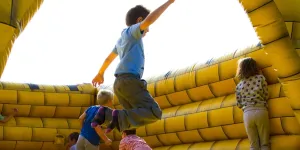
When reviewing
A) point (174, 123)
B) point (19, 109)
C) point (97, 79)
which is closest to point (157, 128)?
point (174, 123)

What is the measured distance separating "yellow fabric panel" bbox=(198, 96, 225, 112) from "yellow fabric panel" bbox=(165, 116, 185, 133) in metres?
0.22

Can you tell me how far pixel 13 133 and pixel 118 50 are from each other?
2.27 m

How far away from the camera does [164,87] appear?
151 inches

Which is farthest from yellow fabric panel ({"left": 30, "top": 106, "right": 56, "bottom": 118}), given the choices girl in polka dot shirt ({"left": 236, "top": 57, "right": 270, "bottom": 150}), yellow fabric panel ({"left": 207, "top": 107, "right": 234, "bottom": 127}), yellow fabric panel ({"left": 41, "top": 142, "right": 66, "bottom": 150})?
girl in polka dot shirt ({"left": 236, "top": 57, "right": 270, "bottom": 150})

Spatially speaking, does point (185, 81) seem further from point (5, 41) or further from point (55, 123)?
point (5, 41)

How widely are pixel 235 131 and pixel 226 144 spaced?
0.12 meters

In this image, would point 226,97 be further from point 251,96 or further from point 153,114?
point 153,114

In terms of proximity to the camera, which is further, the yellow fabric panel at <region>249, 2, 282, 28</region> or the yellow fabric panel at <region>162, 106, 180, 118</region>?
the yellow fabric panel at <region>162, 106, 180, 118</region>

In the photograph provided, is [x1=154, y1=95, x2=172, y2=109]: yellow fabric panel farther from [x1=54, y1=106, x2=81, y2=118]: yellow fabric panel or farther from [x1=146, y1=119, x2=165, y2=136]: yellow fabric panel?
[x1=54, y1=106, x2=81, y2=118]: yellow fabric panel

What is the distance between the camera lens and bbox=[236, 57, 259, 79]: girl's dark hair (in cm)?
285

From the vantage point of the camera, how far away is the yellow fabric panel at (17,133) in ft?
13.0

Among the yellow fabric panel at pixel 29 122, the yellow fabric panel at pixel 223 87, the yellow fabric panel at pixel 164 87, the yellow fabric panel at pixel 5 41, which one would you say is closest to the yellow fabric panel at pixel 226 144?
the yellow fabric panel at pixel 223 87

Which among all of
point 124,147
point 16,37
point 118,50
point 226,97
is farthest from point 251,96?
point 16,37

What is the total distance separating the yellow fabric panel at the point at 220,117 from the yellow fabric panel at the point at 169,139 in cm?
46
